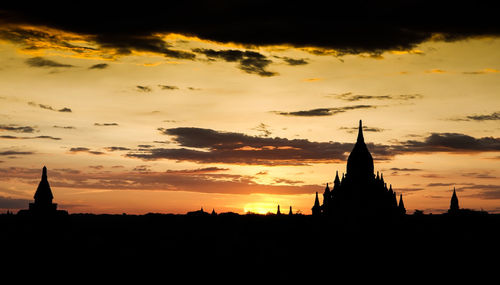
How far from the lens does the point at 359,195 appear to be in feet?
508

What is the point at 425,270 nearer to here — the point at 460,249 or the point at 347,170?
the point at 347,170

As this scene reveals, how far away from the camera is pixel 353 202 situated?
504 feet

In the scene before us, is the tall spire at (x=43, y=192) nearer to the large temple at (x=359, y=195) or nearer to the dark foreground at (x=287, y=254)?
the dark foreground at (x=287, y=254)

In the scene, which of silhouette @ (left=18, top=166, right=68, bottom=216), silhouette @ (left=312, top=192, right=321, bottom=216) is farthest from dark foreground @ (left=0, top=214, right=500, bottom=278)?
silhouette @ (left=18, top=166, right=68, bottom=216)

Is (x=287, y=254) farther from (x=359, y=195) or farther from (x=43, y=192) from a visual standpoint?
(x=43, y=192)

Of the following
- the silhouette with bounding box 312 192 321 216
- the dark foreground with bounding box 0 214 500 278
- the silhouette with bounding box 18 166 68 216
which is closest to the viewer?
the silhouette with bounding box 18 166 68 216

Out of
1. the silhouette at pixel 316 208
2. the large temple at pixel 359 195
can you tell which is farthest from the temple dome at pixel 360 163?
the silhouette at pixel 316 208

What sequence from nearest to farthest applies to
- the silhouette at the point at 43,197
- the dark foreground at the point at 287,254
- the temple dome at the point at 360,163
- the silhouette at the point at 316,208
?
the silhouette at the point at 43,197, the dark foreground at the point at 287,254, the temple dome at the point at 360,163, the silhouette at the point at 316,208

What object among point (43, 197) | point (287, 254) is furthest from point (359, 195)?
point (43, 197)

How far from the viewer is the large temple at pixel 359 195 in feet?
506

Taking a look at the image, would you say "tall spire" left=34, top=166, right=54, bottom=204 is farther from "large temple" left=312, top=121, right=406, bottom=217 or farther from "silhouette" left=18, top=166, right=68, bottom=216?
"large temple" left=312, top=121, right=406, bottom=217

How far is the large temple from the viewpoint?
506 ft

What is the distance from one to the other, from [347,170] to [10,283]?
73.3 meters

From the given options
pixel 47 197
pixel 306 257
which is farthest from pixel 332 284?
pixel 47 197
